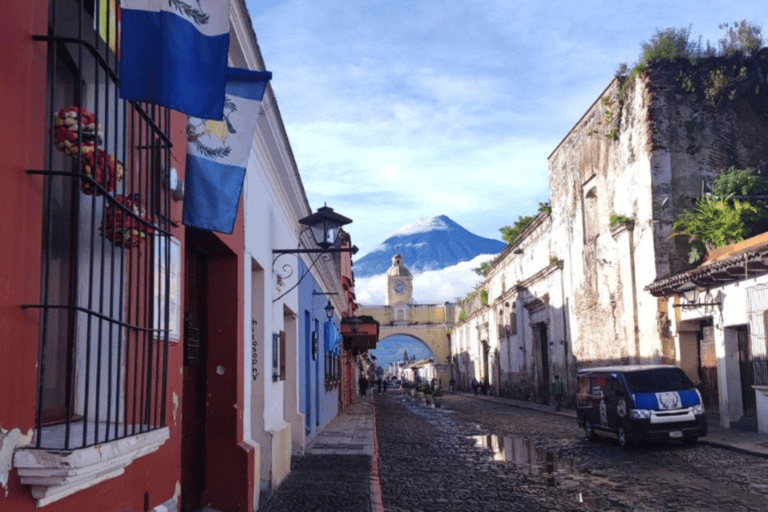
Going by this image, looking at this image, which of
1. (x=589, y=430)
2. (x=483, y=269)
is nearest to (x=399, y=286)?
(x=483, y=269)

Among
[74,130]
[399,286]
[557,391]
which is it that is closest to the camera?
[74,130]

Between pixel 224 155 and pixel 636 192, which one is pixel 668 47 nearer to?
pixel 636 192

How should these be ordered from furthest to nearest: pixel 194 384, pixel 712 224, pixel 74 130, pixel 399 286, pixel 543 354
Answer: pixel 399 286 → pixel 543 354 → pixel 712 224 → pixel 194 384 → pixel 74 130

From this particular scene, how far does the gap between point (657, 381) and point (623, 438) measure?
132 centimetres

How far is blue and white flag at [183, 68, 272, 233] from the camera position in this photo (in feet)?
17.9

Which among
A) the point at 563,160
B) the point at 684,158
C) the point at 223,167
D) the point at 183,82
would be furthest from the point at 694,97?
the point at 183,82

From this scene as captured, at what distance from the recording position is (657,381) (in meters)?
15.4

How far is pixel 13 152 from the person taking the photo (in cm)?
303

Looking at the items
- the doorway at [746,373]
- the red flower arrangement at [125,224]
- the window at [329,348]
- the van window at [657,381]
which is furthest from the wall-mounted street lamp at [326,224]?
the doorway at [746,373]

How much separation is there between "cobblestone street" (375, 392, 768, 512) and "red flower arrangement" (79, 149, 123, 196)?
6.51m

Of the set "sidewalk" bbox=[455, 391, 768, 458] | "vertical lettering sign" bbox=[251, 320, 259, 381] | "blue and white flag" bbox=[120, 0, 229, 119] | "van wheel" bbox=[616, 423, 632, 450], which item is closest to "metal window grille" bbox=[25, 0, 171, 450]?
"blue and white flag" bbox=[120, 0, 229, 119]

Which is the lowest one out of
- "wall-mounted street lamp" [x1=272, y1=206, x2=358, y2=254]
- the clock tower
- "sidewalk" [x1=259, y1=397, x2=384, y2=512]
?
"sidewalk" [x1=259, y1=397, x2=384, y2=512]

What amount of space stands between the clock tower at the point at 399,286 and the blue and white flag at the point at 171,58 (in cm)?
6847

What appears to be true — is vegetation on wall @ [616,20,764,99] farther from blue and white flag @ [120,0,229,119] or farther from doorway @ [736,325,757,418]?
blue and white flag @ [120,0,229,119]
